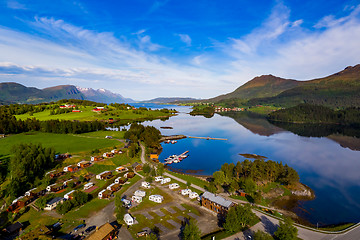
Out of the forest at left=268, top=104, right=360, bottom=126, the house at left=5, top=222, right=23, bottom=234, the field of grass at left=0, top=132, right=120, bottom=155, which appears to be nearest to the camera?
the house at left=5, top=222, right=23, bottom=234

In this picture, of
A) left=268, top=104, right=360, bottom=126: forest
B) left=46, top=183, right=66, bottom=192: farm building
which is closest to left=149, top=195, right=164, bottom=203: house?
left=46, top=183, right=66, bottom=192: farm building

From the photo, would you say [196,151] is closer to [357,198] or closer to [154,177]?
[154,177]

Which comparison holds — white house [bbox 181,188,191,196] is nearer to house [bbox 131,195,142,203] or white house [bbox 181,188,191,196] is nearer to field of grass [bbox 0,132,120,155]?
house [bbox 131,195,142,203]

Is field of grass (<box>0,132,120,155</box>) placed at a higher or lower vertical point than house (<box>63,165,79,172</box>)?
higher

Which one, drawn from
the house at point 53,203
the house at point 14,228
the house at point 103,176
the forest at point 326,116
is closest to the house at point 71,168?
the house at point 103,176

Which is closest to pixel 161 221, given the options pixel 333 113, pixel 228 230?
pixel 228 230

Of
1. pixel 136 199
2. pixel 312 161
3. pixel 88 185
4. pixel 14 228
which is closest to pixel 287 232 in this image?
pixel 136 199

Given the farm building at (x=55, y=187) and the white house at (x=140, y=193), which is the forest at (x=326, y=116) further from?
the farm building at (x=55, y=187)
